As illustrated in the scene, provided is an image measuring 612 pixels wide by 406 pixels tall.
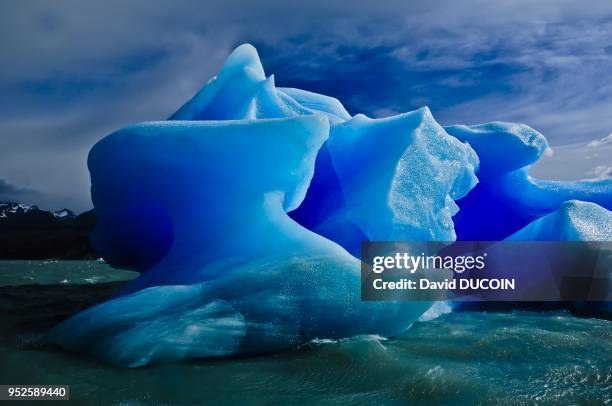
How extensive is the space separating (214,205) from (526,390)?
2318 mm

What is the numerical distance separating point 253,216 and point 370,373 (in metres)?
1.50

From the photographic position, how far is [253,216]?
3.61 m

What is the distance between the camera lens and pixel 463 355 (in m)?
2.86

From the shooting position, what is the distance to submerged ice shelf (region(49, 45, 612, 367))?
297 centimetres

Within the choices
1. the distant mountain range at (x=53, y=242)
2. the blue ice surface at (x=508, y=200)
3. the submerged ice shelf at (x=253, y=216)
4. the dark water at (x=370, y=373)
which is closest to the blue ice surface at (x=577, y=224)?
the submerged ice shelf at (x=253, y=216)

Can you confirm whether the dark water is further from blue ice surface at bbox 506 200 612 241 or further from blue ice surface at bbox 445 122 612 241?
blue ice surface at bbox 445 122 612 241

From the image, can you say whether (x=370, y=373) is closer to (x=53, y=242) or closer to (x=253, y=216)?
(x=253, y=216)

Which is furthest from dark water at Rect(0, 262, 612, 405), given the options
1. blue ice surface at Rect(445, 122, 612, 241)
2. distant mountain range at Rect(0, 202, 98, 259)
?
distant mountain range at Rect(0, 202, 98, 259)

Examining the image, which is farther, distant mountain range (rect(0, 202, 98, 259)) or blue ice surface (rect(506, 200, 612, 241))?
distant mountain range (rect(0, 202, 98, 259))

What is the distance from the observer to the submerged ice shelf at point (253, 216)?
9.75ft

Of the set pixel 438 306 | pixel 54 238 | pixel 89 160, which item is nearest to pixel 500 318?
pixel 438 306

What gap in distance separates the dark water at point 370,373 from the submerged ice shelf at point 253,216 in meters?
0.18

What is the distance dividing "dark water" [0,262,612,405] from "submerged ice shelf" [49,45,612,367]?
6.9 inches

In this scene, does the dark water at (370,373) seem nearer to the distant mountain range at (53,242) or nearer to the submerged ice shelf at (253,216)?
the submerged ice shelf at (253,216)
